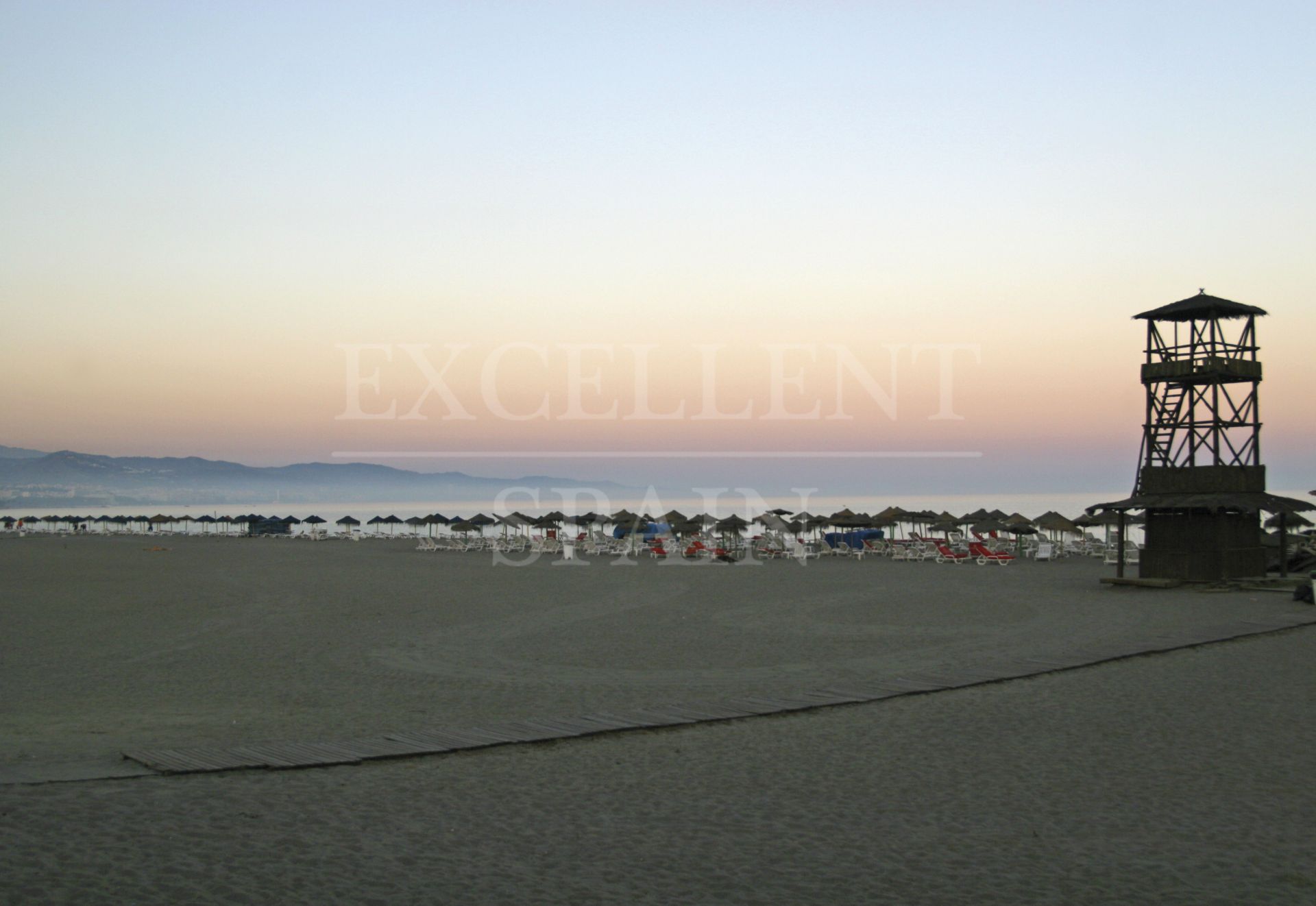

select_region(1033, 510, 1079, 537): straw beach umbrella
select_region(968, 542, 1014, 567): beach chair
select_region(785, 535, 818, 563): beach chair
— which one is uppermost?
select_region(1033, 510, 1079, 537): straw beach umbrella

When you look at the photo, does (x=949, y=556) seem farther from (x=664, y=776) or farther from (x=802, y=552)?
(x=664, y=776)

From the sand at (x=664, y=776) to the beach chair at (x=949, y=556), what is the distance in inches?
660

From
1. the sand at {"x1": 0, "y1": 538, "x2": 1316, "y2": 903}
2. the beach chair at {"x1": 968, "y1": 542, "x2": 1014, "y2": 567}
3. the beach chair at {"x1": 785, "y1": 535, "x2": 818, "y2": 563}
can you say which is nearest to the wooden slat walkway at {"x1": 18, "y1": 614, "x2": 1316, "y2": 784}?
the sand at {"x1": 0, "y1": 538, "x2": 1316, "y2": 903}

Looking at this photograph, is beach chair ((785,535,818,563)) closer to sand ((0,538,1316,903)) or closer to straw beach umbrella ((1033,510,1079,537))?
straw beach umbrella ((1033,510,1079,537))

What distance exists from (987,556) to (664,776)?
83.9ft

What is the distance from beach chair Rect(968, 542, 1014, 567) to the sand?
604 inches

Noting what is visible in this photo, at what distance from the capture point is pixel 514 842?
15.4ft

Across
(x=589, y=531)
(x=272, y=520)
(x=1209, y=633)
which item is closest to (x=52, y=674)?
(x=1209, y=633)

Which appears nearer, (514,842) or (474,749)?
(514,842)

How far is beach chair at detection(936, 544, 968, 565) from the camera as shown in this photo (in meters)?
31.0

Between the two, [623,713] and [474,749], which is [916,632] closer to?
[623,713]

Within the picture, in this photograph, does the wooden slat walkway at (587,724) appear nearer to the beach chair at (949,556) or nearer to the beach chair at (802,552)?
the beach chair at (949,556)

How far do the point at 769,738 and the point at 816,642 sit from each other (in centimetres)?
Result: 558

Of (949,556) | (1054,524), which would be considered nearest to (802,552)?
(949,556)
